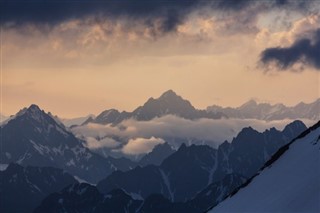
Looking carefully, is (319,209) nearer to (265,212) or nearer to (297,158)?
(265,212)

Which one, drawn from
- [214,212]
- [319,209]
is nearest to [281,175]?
[214,212]

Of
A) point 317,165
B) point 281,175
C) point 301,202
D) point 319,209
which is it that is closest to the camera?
point 319,209

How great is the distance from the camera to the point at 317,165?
364 ft

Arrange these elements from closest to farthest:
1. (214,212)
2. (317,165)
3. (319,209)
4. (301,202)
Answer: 1. (319,209)
2. (301,202)
3. (317,165)
4. (214,212)

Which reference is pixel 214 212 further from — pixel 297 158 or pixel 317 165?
pixel 317 165

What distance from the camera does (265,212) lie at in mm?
103062

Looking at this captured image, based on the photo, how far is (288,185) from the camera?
362 ft

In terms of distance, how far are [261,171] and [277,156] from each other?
3724 mm

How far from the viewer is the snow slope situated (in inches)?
3942

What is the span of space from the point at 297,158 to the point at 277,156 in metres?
13.7

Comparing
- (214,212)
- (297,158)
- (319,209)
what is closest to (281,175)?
(297,158)

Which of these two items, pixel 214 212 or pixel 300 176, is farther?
pixel 214 212

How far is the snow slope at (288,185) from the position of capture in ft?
328

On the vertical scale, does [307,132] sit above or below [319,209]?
above
